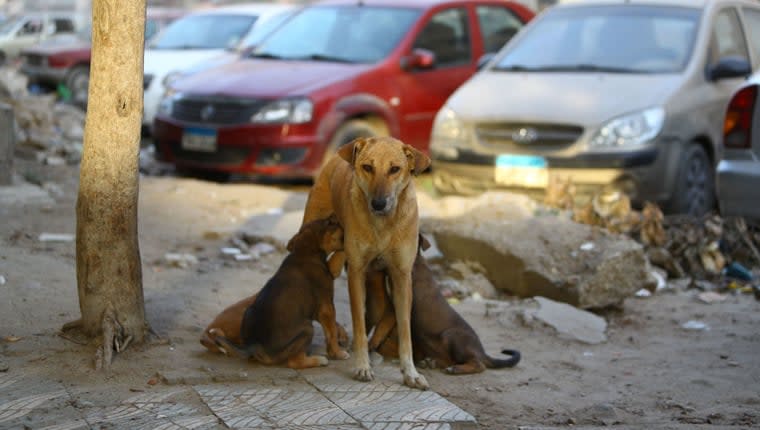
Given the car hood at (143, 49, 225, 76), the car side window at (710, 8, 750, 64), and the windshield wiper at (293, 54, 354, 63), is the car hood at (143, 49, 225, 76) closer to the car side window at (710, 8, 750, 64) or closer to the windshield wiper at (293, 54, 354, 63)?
the windshield wiper at (293, 54, 354, 63)

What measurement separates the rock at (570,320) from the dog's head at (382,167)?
6.91 feet

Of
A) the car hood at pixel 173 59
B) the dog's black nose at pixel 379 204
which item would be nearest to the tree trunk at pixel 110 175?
the dog's black nose at pixel 379 204

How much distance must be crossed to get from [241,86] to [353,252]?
21.3 feet

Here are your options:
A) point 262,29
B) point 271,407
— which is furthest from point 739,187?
point 262,29

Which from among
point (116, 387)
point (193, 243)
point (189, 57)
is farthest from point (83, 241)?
point (189, 57)

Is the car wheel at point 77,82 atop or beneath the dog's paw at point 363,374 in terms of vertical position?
beneath

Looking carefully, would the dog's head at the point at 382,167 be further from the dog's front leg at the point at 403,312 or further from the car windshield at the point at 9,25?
the car windshield at the point at 9,25

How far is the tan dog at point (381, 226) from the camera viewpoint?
557 cm

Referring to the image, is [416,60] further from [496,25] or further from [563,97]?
[563,97]

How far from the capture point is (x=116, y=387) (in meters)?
5.45

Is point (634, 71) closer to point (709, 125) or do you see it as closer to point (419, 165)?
point (709, 125)

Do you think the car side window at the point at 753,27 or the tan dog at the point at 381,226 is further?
the car side window at the point at 753,27

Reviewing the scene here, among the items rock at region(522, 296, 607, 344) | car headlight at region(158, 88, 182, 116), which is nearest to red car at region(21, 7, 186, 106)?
car headlight at region(158, 88, 182, 116)

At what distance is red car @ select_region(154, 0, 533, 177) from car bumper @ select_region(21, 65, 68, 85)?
35.8ft
